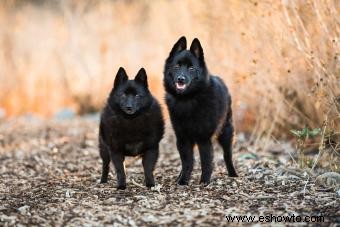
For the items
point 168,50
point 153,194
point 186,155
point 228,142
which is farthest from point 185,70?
point 168,50

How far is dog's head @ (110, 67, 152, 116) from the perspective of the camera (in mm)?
5973

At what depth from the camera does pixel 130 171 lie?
7.50m

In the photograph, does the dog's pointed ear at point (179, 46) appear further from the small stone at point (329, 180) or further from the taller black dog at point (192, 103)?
the small stone at point (329, 180)

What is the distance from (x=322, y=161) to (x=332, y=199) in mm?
2008

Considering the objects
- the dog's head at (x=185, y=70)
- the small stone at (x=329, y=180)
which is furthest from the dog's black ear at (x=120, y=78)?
the small stone at (x=329, y=180)

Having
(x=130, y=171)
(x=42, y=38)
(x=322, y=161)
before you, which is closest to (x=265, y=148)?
(x=322, y=161)

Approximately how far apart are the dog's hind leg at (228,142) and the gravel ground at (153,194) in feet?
0.51

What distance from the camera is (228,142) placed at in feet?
22.1

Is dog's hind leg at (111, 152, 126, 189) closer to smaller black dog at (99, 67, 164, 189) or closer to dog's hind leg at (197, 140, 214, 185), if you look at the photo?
smaller black dog at (99, 67, 164, 189)

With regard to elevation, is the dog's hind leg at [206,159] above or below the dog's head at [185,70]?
below

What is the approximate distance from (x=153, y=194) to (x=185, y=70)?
1.24 metres

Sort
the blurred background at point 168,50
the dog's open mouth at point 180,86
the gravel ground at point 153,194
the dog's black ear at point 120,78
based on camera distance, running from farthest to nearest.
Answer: the blurred background at point 168,50 < the dog's black ear at point 120,78 < the dog's open mouth at point 180,86 < the gravel ground at point 153,194

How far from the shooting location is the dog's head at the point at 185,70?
19.7 feet

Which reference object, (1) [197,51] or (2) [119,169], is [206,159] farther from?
(1) [197,51]
